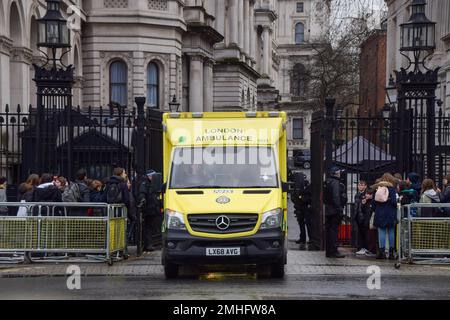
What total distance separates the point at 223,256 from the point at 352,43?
4234 cm

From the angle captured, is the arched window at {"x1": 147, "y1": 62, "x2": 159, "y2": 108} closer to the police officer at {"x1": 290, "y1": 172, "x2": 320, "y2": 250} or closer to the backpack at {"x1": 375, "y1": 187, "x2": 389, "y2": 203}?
the police officer at {"x1": 290, "y1": 172, "x2": 320, "y2": 250}

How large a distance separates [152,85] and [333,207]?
29.0m

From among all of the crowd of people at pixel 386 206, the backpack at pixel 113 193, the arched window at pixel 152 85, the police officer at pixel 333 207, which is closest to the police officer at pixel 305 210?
the crowd of people at pixel 386 206

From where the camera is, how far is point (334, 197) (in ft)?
57.5

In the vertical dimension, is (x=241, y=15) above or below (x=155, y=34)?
above

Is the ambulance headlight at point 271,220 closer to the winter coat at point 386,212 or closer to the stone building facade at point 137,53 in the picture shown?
the winter coat at point 386,212

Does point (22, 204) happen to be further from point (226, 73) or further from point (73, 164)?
point (226, 73)

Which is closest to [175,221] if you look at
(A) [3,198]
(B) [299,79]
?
(A) [3,198]

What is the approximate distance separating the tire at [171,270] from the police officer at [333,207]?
371 cm

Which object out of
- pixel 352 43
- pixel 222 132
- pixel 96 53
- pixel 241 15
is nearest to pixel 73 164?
pixel 222 132

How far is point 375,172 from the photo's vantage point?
22141 millimetres

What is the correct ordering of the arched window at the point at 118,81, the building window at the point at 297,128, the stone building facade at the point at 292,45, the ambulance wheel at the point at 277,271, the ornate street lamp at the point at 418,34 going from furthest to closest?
the stone building facade at the point at 292,45 < the building window at the point at 297,128 < the arched window at the point at 118,81 < the ornate street lamp at the point at 418,34 < the ambulance wheel at the point at 277,271

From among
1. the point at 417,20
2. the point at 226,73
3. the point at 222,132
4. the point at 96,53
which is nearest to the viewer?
the point at 222,132

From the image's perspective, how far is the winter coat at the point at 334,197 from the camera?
57.4ft
